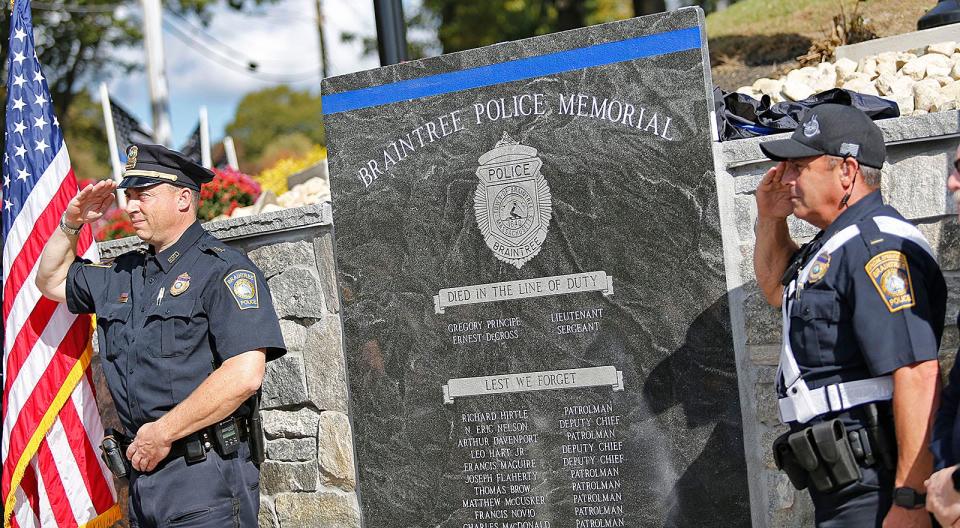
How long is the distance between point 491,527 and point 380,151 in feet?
4.78

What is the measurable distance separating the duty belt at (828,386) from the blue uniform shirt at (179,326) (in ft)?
5.72

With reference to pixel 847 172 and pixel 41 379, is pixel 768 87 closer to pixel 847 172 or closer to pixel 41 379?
pixel 847 172

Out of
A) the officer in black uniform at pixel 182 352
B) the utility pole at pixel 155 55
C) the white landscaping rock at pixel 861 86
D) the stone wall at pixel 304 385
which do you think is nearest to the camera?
the officer in black uniform at pixel 182 352

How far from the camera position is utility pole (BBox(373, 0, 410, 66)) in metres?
5.09

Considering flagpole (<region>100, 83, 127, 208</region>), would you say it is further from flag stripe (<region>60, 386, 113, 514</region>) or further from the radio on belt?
the radio on belt

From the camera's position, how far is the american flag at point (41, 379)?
13.9 ft

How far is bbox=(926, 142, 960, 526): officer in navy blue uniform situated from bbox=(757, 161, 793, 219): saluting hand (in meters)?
0.58

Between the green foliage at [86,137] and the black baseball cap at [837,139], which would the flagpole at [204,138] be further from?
the green foliage at [86,137]

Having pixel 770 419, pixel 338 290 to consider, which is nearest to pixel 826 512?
pixel 770 419

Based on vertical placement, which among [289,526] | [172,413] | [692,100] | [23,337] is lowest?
[289,526]

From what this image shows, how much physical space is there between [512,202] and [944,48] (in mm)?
2412

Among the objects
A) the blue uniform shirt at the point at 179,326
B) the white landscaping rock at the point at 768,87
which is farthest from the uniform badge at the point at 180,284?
the white landscaping rock at the point at 768,87

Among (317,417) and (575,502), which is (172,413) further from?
(575,502)

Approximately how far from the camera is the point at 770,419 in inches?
136
